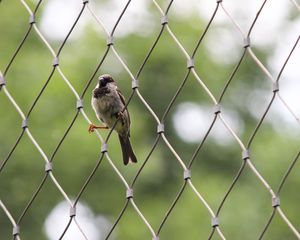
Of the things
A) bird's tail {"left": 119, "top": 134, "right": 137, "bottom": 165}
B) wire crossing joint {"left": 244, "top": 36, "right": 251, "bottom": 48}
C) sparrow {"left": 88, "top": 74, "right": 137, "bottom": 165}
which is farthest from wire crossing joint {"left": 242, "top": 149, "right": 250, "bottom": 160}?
bird's tail {"left": 119, "top": 134, "right": 137, "bottom": 165}

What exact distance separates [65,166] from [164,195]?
1.84m

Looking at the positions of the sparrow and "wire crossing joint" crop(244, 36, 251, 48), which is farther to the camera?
the sparrow

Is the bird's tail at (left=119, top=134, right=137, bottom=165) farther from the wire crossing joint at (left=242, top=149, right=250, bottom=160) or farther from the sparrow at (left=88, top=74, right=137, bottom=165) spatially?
the wire crossing joint at (left=242, top=149, right=250, bottom=160)

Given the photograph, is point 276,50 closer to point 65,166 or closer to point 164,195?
point 164,195

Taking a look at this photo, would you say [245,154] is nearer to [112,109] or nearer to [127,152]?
[112,109]

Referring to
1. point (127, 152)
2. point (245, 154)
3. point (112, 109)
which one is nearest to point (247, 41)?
point (245, 154)

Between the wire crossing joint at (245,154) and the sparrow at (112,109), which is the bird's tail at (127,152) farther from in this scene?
the wire crossing joint at (245,154)

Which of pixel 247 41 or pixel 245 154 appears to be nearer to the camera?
pixel 245 154

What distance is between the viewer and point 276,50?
62.9ft

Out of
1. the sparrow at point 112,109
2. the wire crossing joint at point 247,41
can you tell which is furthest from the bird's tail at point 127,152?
the wire crossing joint at point 247,41

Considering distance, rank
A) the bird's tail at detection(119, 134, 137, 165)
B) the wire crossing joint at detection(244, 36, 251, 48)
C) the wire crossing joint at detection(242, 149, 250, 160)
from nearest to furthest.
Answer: the wire crossing joint at detection(242, 149, 250, 160) → the wire crossing joint at detection(244, 36, 251, 48) → the bird's tail at detection(119, 134, 137, 165)

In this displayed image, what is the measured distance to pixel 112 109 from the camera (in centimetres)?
703

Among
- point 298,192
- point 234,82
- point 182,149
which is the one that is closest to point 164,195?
point 182,149

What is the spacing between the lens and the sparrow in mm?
7035
